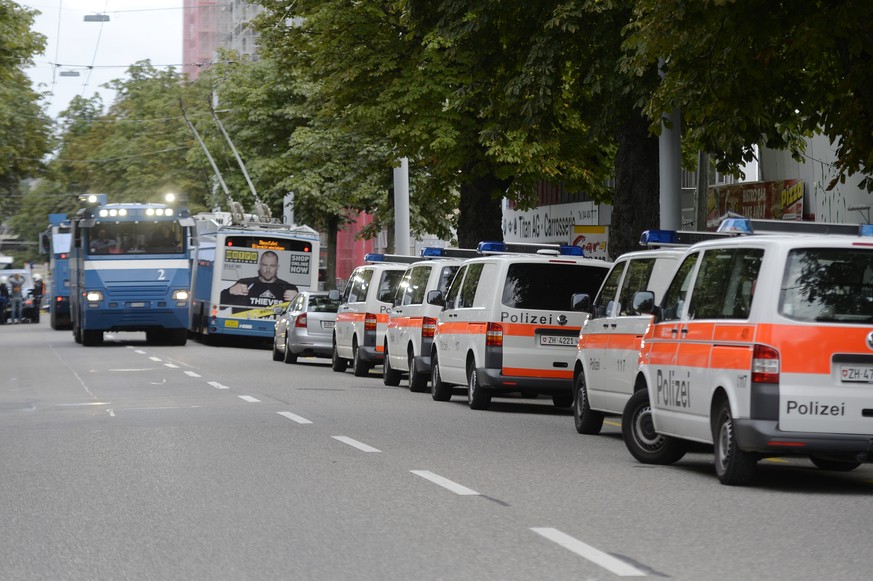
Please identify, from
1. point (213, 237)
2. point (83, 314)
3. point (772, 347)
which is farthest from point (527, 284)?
point (213, 237)

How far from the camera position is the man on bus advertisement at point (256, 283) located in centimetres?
4322

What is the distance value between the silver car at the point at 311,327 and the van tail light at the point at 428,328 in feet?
36.0

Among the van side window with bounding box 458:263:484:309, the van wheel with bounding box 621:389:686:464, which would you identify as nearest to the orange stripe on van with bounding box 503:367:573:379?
the van side window with bounding box 458:263:484:309

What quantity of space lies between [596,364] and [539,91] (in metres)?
6.68

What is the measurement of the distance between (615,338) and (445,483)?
167 inches

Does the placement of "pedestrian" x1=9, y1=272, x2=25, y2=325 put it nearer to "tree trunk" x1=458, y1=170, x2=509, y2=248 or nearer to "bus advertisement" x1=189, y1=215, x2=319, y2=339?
"bus advertisement" x1=189, y1=215, x2=319, y2=339

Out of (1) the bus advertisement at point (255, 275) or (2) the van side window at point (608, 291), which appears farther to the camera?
(1) the bus advertisement at point (255, 275)

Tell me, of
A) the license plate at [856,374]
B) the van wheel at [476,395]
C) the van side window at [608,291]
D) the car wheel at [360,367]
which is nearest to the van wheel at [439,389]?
the van wheel at [476,395]

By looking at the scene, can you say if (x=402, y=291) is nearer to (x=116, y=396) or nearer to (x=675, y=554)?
(x=116, y=396)

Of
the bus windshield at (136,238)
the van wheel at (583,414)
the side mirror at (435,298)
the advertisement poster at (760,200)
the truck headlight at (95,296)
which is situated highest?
the advertisement poster at (760,200)

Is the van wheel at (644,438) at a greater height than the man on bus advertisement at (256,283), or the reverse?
the man on bus advertisement at (256,283)

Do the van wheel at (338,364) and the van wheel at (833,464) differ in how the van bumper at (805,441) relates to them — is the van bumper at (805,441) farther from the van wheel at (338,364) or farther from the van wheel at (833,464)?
the van wheel at (338,364)

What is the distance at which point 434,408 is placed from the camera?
65.1ft

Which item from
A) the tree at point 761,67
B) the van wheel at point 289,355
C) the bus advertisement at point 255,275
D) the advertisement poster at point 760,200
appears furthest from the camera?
the bus advertisement at point 255,275
